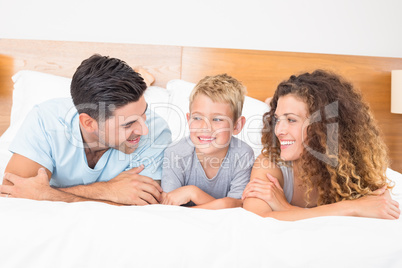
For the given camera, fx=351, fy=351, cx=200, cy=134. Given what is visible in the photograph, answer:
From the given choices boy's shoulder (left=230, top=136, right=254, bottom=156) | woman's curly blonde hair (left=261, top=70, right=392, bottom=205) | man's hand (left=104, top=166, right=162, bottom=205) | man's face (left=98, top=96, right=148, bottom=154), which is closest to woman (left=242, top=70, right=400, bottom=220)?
woman's curly blonde hair (left=261, top=70, right=392, bottom=205)

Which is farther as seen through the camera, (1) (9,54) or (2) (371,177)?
(1) (9,54)

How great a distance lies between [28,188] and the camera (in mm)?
1216

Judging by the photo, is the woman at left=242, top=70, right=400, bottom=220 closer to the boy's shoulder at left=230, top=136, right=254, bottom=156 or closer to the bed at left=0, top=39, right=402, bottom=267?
the boy's shoulder at left=230, top=136, right=254, bottom=156

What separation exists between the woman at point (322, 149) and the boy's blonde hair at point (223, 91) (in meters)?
A: 0.19

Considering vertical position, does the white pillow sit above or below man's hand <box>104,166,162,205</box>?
above

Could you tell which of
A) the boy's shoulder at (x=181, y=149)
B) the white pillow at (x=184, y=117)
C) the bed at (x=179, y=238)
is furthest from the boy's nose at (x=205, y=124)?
the bed at (x=179, y=238)

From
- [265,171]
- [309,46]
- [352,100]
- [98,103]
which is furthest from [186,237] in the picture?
[309,46]

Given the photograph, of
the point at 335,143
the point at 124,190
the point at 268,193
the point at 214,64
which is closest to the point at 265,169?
the point at 268,193

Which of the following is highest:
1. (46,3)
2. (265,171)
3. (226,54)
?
(46,3)

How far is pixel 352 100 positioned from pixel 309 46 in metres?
1.11

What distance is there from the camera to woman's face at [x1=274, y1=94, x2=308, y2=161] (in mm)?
1287

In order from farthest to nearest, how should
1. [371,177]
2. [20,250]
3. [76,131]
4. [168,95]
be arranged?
[168,95], [76,131], [371,177], [20,250]

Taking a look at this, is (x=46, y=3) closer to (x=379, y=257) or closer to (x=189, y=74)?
(x=189, y=74)

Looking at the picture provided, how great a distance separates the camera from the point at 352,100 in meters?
1.33
